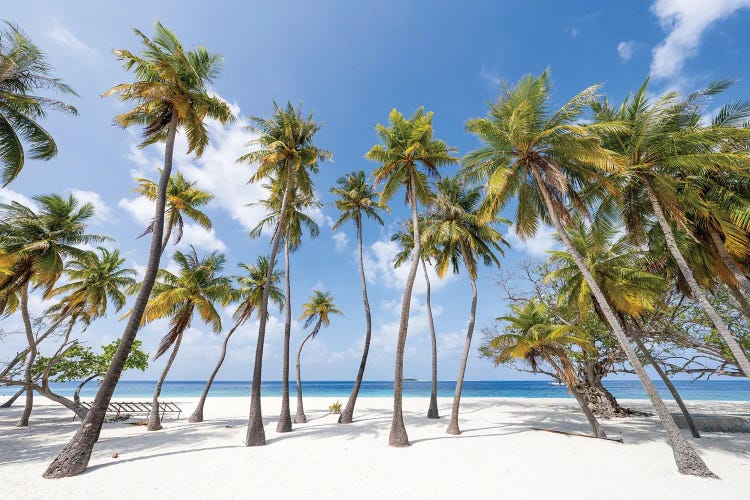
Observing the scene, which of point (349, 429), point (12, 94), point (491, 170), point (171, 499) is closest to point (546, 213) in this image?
point (491, 170)

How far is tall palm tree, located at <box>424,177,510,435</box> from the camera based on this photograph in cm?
1488

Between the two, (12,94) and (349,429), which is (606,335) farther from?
(12,94)

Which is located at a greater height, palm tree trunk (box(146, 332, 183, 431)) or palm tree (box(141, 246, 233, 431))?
palm tree (box(141, 246, 233, 431))

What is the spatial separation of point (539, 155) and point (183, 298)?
676 inches

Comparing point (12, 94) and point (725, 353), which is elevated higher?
point (12, 94)

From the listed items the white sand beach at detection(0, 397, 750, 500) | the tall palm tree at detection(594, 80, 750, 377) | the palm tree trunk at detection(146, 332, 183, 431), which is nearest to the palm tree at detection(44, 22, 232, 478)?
the white sand beach at detection(0, 397, 750, 500)

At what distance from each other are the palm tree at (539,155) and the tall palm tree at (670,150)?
82cm

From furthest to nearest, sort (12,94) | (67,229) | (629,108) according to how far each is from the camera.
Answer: (67,229) → (629,108) → (12,94)

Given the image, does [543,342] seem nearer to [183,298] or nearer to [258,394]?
[258,394]

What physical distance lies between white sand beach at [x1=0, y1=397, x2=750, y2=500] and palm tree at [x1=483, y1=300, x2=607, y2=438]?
1.87m

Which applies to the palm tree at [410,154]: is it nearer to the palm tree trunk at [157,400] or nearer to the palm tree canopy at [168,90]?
the palm tree canopy at [168,90]

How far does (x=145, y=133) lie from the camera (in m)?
10.9

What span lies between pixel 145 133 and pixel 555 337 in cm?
1651

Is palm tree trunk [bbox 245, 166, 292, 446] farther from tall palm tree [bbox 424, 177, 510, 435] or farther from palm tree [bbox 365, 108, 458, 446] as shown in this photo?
tall palm tree [bbox 424, 177, 510, 435]
